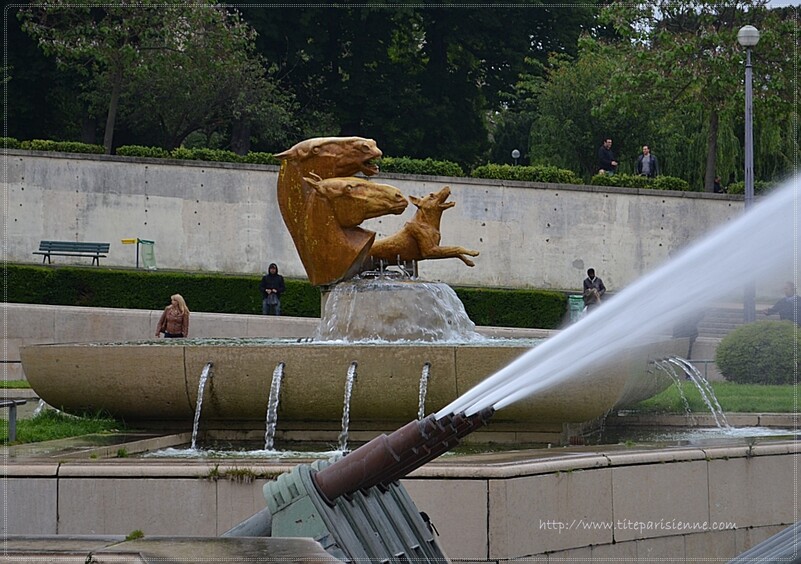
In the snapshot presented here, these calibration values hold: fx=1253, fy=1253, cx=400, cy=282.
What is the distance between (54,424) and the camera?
417 inches

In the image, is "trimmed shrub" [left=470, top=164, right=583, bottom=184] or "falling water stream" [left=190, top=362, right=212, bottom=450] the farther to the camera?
"trimmed shrub" [left=470, top=164, right=583, bottom=184]

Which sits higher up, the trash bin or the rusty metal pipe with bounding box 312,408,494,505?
the trash bin

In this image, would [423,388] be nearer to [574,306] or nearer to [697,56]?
[574,306]

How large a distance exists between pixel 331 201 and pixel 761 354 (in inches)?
261

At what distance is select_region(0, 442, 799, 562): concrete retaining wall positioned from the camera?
7.32 metres

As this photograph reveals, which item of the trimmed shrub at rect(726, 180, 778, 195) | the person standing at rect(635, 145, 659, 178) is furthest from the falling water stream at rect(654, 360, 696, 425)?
the person standing at rect(635, 145, 659, 178)

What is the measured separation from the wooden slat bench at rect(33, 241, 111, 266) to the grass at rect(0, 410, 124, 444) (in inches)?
761

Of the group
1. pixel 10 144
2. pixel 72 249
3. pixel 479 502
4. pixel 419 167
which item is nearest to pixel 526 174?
pixel 419 167

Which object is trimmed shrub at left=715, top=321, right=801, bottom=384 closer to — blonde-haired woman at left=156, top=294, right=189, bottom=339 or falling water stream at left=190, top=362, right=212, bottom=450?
blonde-haired woman at left=156, top=294, right=189, bottom=339

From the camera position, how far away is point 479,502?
23.9ft

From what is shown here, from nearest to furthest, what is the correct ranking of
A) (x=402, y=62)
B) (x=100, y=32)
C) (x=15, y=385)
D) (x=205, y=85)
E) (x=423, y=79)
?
(x=15, y=385) → (x=100, y=32) → (x=205, y=85) → (x=423, y=79) → (x=402, y=62)

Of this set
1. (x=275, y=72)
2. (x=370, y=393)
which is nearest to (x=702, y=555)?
(x=370, y=393)

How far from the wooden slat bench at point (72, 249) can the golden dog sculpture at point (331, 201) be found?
711 inches

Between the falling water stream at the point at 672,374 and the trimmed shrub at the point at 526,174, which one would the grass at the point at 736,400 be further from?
the trimmed shrub at the point at 526,174
